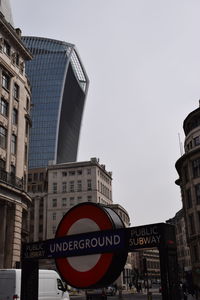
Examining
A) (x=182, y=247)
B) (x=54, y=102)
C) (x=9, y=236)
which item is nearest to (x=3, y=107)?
(x=9, y=236)

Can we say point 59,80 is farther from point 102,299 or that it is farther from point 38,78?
point 102,299

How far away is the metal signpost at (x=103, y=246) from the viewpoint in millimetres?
5348

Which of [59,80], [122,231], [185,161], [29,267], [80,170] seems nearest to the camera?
[122,231]

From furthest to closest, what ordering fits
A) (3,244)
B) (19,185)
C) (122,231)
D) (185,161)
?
(185,161) → (19,185) → (3,244) → (122,231)

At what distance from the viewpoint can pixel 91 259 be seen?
5605 millimetres

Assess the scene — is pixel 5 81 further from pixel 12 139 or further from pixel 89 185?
pixel 89 185

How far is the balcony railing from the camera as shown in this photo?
119 feet

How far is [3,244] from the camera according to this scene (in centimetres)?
3441

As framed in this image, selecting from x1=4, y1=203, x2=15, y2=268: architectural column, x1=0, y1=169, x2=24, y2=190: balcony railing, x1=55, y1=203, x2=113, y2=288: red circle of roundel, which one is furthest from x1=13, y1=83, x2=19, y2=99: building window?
x1=55, y1=203, x2=113, y2=288: red circle of roundel

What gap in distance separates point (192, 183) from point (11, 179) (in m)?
30.0

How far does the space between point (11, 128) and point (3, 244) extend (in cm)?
1305

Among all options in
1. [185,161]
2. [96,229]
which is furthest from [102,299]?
[185,161]

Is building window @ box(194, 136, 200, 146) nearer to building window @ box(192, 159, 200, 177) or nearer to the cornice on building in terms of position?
building window @ box(192, 159, 200, 177)

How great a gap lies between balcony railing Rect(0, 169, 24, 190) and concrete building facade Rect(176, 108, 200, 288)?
27204 millimetres
